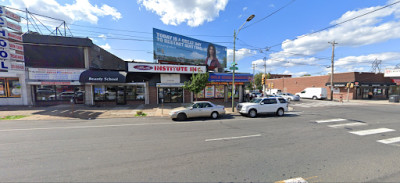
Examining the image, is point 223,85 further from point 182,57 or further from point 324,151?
point 324,151

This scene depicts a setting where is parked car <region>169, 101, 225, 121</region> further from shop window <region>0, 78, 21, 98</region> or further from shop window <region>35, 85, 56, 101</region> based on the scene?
shop window <region>0, 78, 21, 98</region>

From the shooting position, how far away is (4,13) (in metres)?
11.6

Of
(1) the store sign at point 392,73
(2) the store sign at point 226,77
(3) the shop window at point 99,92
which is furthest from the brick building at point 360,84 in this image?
(3) the shop window at point 99,92

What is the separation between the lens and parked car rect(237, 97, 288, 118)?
35.2 ft

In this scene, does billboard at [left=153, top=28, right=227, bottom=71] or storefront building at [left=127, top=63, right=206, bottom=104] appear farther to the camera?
billboard at [left=153, top=28, right=227, bottom=71]

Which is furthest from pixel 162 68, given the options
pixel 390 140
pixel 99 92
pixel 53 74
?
pixel 390 140

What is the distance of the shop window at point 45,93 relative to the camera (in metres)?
15.0

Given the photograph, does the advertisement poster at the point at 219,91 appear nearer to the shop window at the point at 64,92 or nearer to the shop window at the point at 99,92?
the shop window at the point at 99,92

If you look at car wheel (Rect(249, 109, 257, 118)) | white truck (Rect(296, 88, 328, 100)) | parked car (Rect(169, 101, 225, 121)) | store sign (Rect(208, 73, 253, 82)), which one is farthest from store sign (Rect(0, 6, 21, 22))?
white truck (Rect(296, 88, 328, 100))

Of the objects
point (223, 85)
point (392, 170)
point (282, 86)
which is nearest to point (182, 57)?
point (223, 85)

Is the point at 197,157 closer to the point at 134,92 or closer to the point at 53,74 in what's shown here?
the point at 134,92

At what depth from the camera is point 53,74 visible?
14648mm

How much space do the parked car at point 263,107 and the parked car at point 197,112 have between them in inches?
Answer: 80.7

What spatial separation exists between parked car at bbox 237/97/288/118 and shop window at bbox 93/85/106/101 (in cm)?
1583
